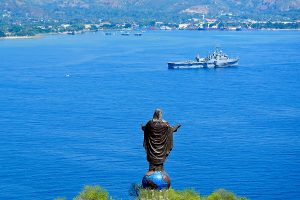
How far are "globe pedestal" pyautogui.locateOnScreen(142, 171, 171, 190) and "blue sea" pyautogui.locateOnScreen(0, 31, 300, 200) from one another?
1616cm

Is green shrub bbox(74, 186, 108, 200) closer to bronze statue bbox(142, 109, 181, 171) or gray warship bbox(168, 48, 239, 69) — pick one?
bronze statue bbox(142, 109, 181, 171)

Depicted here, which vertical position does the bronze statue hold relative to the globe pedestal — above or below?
above

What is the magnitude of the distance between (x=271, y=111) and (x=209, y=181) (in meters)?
14.1

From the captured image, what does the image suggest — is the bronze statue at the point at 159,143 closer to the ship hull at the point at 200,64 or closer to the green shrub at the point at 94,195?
the green shrub at the point at 94,195

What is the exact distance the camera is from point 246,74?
2302 inches

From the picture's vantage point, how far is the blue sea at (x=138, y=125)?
2734cm

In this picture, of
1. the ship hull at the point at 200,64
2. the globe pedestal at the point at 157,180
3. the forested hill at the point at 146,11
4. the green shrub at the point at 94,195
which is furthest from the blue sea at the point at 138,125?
the forested hill at the point at 146,11

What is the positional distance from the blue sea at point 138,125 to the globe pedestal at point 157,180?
636 inches

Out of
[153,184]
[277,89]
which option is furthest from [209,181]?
[277,89]

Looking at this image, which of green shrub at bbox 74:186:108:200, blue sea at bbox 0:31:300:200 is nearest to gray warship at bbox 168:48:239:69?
blue sea at bbox 0:31:300:200

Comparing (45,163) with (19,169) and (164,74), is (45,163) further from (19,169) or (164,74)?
(164,74)

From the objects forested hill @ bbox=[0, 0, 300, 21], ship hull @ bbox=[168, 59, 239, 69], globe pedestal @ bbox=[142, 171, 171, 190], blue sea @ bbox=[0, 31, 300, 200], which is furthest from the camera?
forested hill @ bbox=[0, 0, 300, 21]

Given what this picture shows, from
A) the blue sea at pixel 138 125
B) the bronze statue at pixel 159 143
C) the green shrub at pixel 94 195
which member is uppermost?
the bronze statue at pixel 159 143

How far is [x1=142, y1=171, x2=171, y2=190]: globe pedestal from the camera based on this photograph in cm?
847
